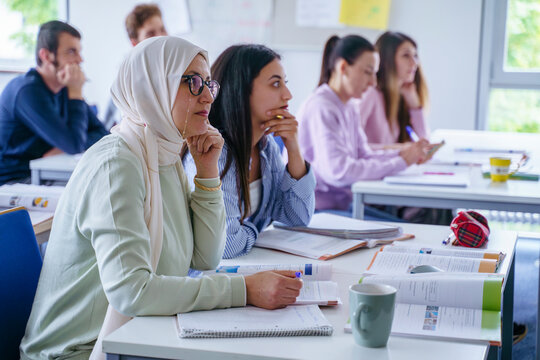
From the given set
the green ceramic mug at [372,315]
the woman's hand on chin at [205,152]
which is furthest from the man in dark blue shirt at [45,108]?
the green ceramic mug at [372,315]

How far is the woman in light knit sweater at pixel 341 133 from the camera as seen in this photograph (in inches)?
109

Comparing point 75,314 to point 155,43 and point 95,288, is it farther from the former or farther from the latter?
point 155,43

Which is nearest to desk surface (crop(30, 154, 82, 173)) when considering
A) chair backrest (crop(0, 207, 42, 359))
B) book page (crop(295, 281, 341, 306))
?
chair backrest (crop(0, 207, 42, 359))

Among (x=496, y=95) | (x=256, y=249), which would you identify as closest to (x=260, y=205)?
(x=256, y=249)

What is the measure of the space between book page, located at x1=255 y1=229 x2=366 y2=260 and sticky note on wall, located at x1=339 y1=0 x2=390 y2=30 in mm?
2880

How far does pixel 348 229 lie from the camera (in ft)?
5.94

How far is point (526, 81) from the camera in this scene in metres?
4.32

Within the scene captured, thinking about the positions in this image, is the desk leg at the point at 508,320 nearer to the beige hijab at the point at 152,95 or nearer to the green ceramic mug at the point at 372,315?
the green ceramic mug at the point at 372,315

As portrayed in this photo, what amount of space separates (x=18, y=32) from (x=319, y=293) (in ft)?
13.5

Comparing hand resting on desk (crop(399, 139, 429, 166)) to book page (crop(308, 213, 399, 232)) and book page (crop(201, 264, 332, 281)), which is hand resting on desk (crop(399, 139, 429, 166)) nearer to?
book page (crop(308, 213, 399, 232))

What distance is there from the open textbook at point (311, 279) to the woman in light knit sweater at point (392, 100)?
7.86ft

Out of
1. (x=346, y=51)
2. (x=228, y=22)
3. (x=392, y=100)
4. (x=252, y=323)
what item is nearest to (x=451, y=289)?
(x=252, y=323)

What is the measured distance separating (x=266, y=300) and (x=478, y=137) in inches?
116

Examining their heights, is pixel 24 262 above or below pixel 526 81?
below
